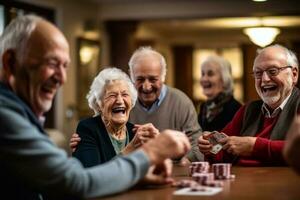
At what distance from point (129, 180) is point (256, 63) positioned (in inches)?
59.1

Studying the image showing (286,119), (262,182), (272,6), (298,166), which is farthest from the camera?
(272,6)

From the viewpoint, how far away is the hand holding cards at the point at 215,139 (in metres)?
2.65

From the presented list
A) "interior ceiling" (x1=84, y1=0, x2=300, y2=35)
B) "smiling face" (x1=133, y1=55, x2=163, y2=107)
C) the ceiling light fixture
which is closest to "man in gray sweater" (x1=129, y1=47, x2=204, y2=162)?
"smiling face" (x1=133, y1=55, x2=163, y2=107)

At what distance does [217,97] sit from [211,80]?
28 cm

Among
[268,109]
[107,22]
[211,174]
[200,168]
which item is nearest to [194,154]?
[268,109]

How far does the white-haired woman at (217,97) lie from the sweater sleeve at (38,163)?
273 cm

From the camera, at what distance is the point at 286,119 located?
2717mm

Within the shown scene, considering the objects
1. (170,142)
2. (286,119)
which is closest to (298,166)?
(170,142)

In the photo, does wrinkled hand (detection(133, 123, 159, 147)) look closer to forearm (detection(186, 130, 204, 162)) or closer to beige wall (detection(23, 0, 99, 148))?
forearm (detection(186, 130, 204, 162))

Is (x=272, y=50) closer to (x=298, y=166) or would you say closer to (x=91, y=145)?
(x=91, y=145)

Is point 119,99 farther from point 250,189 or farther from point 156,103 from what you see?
point 250,189

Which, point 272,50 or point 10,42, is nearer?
point 10,42

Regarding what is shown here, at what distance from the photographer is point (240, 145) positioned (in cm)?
258

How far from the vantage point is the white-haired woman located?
4.27m
